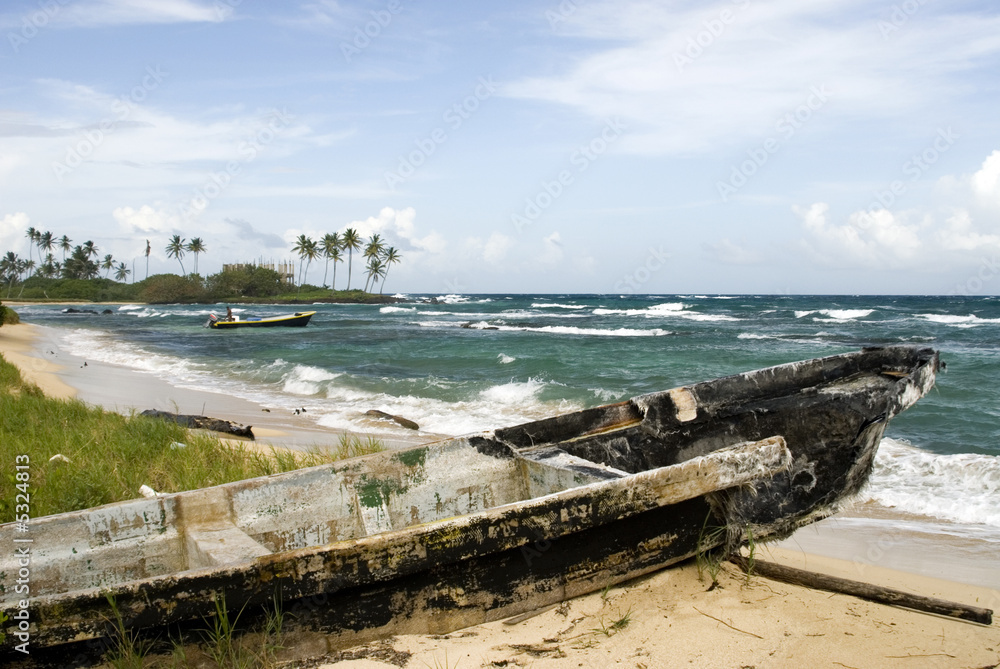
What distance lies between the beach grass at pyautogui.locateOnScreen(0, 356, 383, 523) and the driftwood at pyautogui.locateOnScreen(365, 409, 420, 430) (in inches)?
95.0

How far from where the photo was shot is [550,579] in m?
3.50

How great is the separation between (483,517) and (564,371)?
540 inches

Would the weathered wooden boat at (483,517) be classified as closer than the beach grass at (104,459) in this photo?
Yes

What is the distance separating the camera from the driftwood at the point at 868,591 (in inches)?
145

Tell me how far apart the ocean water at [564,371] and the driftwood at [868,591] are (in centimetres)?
218

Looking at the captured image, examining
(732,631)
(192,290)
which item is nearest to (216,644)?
(732,631)

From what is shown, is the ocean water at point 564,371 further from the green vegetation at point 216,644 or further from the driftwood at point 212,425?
the green vegetation at point 216,644

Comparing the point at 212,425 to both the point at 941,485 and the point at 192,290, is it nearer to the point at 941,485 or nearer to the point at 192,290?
the point at 941,485

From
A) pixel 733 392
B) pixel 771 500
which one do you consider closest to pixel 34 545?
pixel 771 500

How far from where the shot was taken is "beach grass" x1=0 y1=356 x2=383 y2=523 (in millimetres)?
4711

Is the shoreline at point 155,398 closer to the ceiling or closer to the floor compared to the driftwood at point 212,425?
closer to the floor

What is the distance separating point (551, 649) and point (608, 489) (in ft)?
2.51

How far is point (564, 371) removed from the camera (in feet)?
55.1

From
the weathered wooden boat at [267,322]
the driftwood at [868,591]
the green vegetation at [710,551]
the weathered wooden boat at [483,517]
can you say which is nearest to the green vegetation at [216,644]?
the weathered wooden boat at [483,517]
